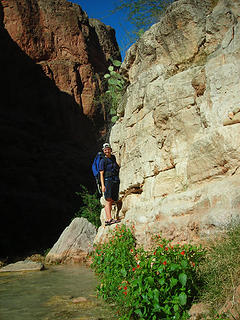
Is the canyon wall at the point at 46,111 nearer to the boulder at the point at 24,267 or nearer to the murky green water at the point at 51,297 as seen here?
the boulder at the point at 24,267

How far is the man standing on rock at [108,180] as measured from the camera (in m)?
7.06

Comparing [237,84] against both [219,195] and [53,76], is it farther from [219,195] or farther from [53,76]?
[53,76]

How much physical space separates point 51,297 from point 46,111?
57.1ft

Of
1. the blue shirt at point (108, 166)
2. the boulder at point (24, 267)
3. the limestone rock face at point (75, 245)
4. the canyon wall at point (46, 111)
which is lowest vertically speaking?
the boulder at point (24, 267)

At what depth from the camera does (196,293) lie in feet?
10.1

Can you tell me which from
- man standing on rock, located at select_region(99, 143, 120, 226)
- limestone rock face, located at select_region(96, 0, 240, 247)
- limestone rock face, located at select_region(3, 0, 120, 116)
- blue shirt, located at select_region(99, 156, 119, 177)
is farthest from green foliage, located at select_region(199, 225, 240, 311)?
limestone rock face, located at select_region(3, 0, 120, 116)

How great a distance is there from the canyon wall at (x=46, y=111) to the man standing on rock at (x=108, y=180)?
7.97 m

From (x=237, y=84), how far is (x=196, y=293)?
115 inches

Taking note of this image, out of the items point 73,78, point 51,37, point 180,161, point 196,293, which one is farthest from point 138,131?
point 51,37

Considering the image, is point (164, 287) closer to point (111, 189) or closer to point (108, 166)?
point (111, 189)

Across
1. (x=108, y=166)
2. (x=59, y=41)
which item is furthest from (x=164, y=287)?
(x=59, y=41)

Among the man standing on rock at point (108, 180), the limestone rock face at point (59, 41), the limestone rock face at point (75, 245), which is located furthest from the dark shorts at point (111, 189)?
the limestone rock face at point (59, 41)

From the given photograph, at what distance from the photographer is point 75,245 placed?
9.10m

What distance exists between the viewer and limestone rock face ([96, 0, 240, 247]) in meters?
4.14
